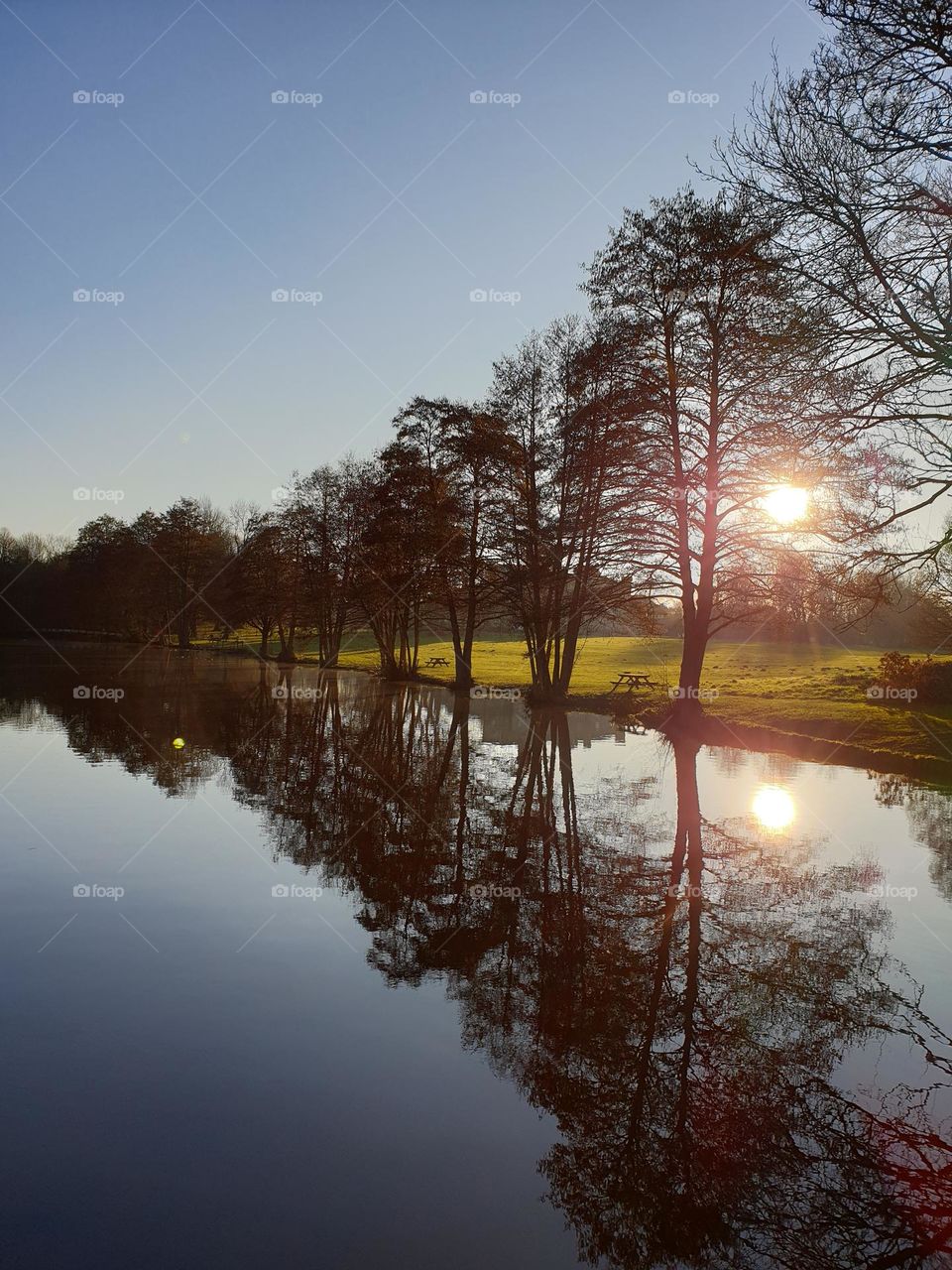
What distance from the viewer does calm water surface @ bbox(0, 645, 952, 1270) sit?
14.3 ft

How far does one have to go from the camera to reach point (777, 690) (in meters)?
34.6

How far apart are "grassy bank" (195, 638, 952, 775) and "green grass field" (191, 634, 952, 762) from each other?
0.03 m

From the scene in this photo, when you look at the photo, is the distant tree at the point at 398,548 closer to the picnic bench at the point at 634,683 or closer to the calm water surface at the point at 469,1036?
the picnic bench at the point at 634,683

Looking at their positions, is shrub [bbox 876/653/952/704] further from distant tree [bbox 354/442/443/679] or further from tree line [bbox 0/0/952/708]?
distant tree [bbox 354/442/443/679]

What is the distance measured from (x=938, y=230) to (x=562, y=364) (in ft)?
82.9

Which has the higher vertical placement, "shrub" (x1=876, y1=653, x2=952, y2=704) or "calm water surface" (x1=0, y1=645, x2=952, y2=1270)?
"shrub" (x1=876, y1=653, x2=952, y2=704)

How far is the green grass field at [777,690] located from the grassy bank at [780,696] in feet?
0.10

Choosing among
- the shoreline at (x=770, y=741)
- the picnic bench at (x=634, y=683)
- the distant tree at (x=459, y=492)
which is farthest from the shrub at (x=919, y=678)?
the distant tree at (x=459, y=492)

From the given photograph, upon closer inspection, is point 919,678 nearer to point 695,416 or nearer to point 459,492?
point 695,416

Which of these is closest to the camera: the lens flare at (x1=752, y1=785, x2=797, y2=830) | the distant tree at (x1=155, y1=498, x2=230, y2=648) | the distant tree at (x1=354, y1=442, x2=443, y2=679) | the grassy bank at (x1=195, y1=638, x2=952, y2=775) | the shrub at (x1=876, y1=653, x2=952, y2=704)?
the lens flare at (x1=752, y1=785, x2=797, y2=830)

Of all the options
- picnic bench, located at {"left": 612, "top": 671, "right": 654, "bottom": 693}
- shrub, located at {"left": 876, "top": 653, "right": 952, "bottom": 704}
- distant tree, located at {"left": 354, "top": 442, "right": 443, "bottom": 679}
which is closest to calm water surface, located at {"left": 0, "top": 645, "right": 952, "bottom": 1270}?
shrub, located at {"left": 876, "top": 653, "right": 952, "bottom": 704}

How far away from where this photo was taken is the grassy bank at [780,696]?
23344 millimetres

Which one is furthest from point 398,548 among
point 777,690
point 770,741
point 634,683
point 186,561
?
point 186,561

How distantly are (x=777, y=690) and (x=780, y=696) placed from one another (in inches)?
107
